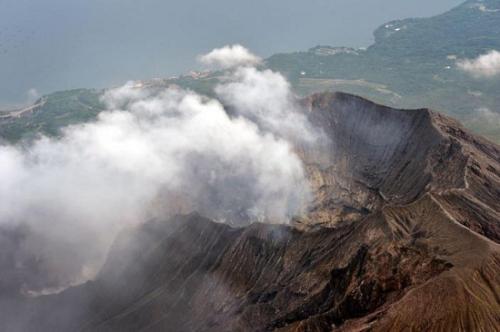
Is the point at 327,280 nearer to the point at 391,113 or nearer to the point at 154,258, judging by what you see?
the point at 154,258

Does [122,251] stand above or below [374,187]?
below

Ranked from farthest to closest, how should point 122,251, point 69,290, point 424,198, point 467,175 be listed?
point 122,251 → point 69,290 → point 467,175 → point 424,198

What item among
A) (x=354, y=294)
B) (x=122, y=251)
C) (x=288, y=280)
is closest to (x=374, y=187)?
(x=288, y=280)

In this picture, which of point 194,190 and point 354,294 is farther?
point 194,190

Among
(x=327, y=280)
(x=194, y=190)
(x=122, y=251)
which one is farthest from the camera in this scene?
(x=194, y=190)

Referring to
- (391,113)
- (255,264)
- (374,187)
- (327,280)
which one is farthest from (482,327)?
(391,113)

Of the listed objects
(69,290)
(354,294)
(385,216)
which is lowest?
(69,290)
